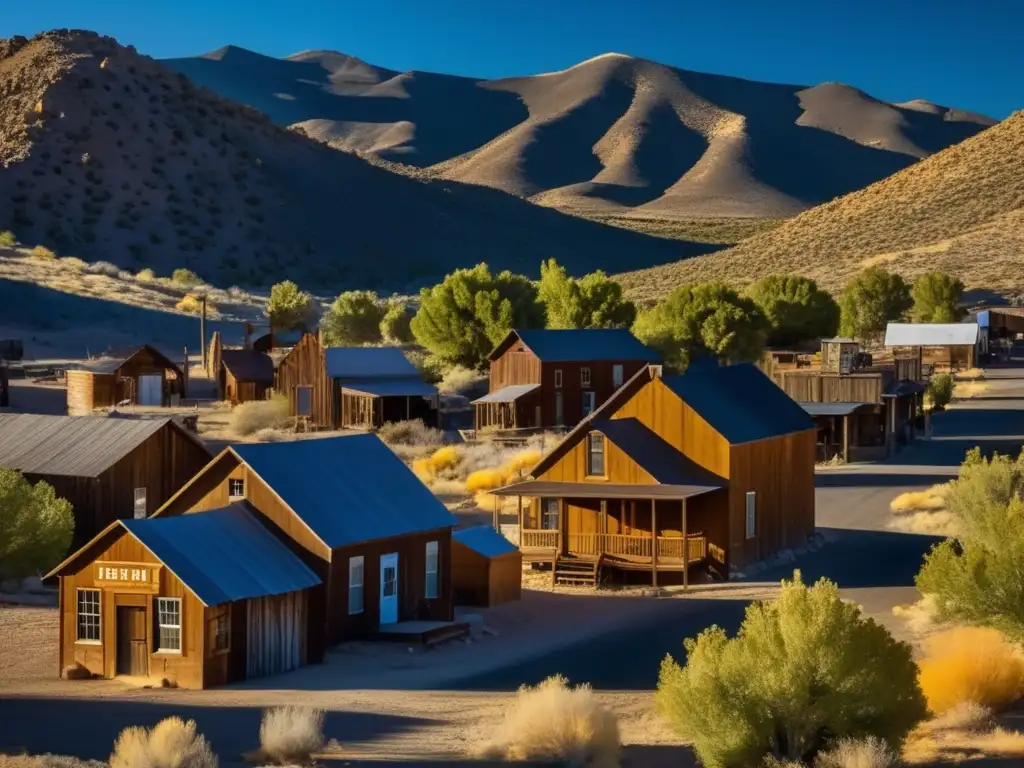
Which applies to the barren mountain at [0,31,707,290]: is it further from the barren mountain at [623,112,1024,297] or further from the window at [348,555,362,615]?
the window at [348,555,362,615]

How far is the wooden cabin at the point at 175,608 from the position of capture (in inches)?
966

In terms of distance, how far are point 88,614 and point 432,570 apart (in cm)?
641

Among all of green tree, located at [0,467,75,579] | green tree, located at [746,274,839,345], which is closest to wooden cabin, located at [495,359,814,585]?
green tree, located at [0,467,75,579]

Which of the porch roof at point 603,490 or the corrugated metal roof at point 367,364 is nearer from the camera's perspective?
the porch roof at point 603,490

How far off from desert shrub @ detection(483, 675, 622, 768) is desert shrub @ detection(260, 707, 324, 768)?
1.92 m

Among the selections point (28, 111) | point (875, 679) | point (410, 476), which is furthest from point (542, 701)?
point (28, 111)

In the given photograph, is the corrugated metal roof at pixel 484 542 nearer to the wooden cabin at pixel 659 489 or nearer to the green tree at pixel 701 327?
the wooden cabin at pixel 659 489

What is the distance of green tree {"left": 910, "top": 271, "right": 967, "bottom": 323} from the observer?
302ft

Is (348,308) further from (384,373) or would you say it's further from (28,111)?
(28,111)

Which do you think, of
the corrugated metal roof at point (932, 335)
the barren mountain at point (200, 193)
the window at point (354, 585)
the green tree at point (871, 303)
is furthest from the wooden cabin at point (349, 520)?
the barren mountain at point (200, 193)

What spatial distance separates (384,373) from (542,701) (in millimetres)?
43262

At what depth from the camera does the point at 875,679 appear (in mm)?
19406

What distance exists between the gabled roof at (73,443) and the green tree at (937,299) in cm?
6335

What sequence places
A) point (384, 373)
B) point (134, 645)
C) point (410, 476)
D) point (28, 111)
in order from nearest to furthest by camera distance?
point (134, 645) < point (410, 476) < point (384, 373) < point (28, 111)
